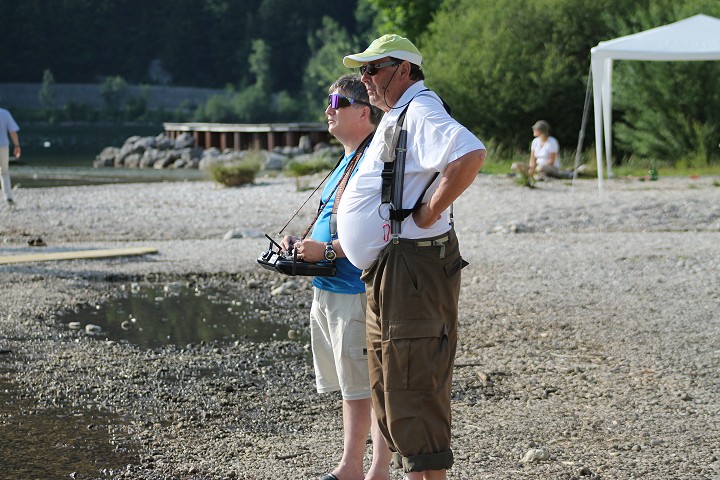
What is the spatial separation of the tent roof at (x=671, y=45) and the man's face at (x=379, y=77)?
1511 cm

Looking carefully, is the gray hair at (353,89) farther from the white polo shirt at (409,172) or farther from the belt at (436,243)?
the belt at (436,243)

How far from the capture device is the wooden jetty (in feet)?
148

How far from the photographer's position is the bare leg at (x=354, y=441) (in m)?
4.48

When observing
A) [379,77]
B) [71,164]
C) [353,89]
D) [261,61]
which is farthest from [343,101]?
[261,61]

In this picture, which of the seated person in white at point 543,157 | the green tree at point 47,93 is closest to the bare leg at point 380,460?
the seated person in white at point 543,157

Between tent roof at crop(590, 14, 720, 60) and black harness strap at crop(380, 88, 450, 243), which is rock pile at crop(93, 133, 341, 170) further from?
black harness strap at crop(380, 88, 450, 243)

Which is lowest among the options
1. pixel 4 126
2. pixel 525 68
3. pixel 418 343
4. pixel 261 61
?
pixel 418 343

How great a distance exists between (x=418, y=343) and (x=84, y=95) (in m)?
119

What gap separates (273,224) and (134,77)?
4812 inches

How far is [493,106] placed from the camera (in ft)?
93.9

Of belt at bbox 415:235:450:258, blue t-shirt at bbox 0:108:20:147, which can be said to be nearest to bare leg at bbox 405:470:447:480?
belt at bbox 415:235:450:258

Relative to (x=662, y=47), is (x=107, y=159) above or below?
below

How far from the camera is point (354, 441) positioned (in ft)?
14.7

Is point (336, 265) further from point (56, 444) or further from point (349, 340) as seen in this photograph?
point (56, 444)
